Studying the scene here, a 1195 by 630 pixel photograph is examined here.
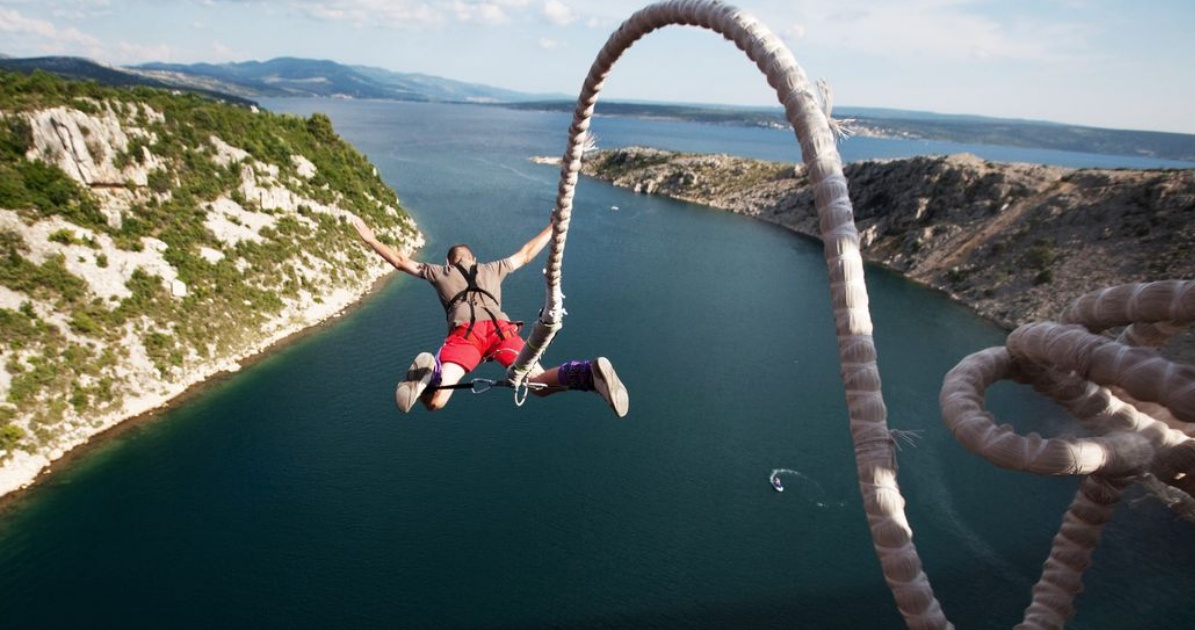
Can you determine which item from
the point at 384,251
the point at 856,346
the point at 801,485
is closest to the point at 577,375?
the point at 384,251

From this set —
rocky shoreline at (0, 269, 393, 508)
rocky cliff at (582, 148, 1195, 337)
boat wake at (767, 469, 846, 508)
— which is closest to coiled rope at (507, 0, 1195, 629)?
boat wake at (767, 469, 846, 508)

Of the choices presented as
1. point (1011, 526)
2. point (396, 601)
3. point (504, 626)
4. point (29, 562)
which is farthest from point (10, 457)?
→ point (1011, 526)

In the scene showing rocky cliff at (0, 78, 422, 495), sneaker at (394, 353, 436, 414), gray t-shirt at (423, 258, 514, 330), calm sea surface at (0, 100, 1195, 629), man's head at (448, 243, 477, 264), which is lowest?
calm sea surface at (0, 100, 1195, 629)

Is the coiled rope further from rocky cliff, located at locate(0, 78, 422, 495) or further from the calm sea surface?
rocky cliff, located at locate(0, 78, 422, 495)

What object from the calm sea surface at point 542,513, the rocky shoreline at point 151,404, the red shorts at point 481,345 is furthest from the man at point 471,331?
the rocky shoreline at point 151,404

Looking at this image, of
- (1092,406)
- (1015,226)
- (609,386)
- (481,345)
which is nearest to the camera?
(1092,406)

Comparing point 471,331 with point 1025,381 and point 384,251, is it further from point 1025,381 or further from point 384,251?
point 1025,381
